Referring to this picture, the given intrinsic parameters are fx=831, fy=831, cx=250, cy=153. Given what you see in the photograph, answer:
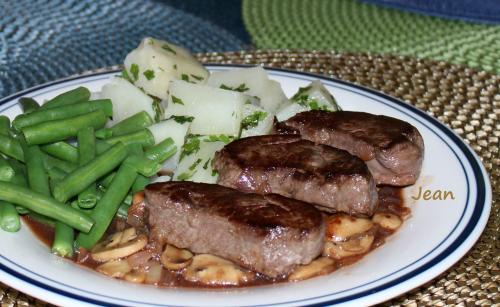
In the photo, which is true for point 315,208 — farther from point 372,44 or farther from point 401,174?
point 372,44

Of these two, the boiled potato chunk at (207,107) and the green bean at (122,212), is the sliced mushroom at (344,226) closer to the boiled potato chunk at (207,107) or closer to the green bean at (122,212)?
the boiled potato chunk at (207,107)

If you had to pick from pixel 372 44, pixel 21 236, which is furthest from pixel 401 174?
pixel 372 44

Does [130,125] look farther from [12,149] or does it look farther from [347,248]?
[347,248]

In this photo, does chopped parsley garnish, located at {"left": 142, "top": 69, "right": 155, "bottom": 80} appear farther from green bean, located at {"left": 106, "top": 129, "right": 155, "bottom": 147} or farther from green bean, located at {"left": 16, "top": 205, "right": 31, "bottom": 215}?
green bean, located at {"left": 16, "top": 205, "right": 31, "bottom": 215}

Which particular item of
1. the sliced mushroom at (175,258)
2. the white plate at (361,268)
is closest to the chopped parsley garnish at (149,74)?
the white plate at (361,268)

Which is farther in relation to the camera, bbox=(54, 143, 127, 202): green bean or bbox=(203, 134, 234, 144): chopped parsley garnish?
bbox=(203, 134, 234, 144): chopped parsley garnish

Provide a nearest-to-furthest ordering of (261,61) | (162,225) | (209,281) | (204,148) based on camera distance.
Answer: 1. (209,281)
2. (162,225)
3. (204,148)
4. (261,61)

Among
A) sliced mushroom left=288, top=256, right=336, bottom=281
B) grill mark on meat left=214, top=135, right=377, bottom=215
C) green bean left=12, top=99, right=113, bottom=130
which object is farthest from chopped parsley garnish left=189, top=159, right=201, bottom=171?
sliced mushroom left=288, top=256, right=336, bottom=281
